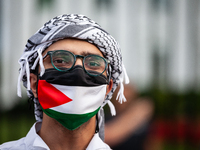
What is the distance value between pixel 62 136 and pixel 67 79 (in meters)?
0.40

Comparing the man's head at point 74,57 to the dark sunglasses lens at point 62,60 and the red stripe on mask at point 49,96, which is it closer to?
the dark sunglasses lens at point 62,60

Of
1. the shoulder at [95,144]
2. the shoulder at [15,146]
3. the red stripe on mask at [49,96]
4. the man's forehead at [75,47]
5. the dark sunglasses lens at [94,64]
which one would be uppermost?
the man's forehead at [75,47]

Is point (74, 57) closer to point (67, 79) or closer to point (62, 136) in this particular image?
point (67, 79)

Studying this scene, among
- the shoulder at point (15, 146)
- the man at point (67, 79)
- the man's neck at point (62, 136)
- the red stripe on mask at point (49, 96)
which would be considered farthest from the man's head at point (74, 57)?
the shoulder at point (15, 146)

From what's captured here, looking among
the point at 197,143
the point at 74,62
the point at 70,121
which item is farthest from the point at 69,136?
the point at 197,143

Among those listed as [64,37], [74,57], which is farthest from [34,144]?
[64,37]

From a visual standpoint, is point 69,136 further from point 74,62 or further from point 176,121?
point 176,121

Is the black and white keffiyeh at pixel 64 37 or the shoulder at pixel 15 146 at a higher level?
the black and white keffiyeh at pixel 64 37

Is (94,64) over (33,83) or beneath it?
over

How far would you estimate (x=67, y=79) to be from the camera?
1.69m

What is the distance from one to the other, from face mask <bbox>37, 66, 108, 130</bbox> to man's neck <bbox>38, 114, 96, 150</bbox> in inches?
2.6

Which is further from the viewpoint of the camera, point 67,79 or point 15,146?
point 15,146

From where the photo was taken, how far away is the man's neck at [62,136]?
5.77ft

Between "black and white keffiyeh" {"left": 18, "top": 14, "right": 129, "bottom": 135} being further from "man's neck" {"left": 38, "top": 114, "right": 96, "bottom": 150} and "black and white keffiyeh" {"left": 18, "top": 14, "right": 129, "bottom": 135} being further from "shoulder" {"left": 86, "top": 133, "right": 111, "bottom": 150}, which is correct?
"shoulder" {"left": 86, "top": 133, "right": 111, "bottom": 150}
